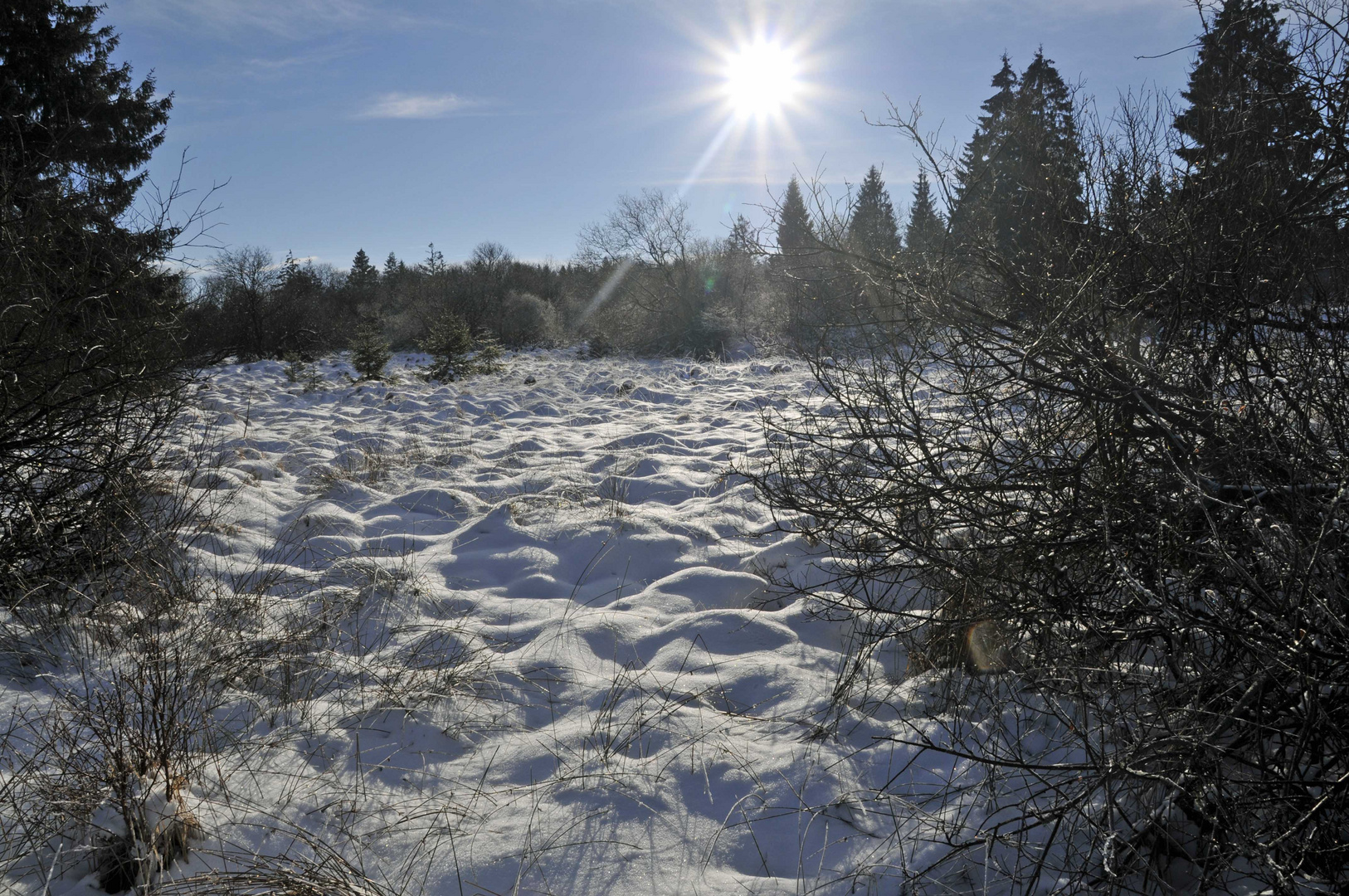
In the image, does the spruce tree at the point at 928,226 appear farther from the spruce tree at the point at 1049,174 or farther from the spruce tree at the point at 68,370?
the spruce tree at the point at 68,370

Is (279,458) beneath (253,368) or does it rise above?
beneath

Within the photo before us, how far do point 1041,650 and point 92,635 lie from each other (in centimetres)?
328

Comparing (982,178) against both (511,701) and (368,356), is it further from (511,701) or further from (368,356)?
(368,356)

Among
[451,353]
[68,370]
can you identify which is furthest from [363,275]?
[68,370]

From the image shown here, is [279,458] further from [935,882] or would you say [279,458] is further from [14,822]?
[935,882]

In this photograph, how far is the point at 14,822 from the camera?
1.65 meters

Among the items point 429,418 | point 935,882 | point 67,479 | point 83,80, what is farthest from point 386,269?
point 935,882

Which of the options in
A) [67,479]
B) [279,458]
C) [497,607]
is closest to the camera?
[67,479]

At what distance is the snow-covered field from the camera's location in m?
1.84

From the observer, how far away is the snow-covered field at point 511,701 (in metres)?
1.84

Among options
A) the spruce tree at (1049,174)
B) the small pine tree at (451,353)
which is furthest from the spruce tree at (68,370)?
the small pine tree at (451,353)

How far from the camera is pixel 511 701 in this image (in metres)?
2.68

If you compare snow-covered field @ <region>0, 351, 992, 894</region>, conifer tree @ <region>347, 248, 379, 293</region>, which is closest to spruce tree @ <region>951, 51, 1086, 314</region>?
snow-covered field @ <region>0, 351, 992, 894</region>

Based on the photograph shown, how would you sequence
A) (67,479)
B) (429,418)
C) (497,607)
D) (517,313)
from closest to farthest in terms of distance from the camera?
1. (67,479)
2. (497,607)
3. (429,418)
4. (517,313)
